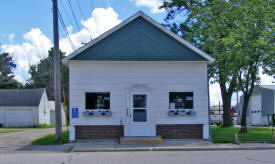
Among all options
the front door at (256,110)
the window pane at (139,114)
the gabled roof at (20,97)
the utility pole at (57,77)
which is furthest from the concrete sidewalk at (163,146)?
the front door at (256,110)

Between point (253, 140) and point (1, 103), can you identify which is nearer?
point (253, 140)

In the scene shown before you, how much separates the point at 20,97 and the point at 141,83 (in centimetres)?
2779

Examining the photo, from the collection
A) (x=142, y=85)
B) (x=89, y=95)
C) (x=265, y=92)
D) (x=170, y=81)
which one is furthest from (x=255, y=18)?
(x=265, y=92)

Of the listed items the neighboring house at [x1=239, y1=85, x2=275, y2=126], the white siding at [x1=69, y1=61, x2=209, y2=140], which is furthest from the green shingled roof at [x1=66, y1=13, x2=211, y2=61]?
the neighboring house at [x1=239, y1=85, x2=275, y2=126]

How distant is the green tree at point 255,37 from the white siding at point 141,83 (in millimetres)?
3141

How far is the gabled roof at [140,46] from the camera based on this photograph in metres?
15.6

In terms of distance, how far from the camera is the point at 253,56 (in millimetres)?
18219

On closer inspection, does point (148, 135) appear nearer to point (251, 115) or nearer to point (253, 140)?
point (253, 140)

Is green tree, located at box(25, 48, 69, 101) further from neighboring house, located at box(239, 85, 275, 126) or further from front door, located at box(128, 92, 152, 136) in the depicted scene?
front door, located at box(128, 92, 152, 136)

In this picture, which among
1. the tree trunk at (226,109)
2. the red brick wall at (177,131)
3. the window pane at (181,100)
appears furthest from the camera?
the tree trunk at (226,109)

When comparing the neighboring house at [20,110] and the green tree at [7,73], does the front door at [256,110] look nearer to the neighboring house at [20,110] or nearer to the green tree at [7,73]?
the neighboring house at [20,110]

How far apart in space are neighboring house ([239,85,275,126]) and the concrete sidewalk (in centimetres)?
2667

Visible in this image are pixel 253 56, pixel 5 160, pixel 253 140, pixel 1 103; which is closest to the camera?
pixel 5 160

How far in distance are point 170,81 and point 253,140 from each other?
482cm
